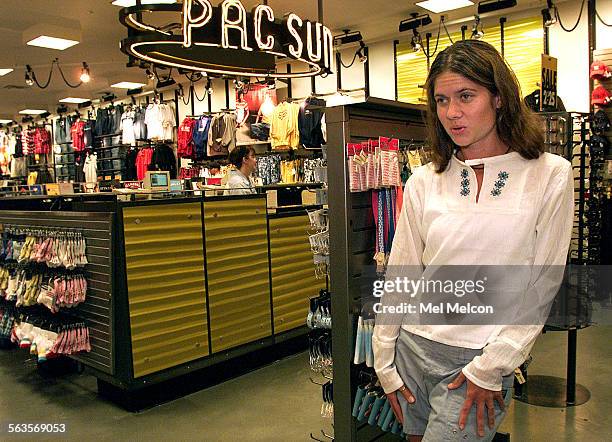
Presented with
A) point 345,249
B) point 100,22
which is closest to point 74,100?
point 100,22

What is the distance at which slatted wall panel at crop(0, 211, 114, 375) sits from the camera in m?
3.53

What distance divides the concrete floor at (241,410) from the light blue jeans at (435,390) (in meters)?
1.75

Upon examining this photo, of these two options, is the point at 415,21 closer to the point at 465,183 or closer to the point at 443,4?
the point at 443,4

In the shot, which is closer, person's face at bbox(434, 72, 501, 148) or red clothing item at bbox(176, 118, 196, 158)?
person's face at bbox(434, 72, 501, 148)

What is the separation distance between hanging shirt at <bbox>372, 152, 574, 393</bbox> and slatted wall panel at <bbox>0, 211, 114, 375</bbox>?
255 centimetres

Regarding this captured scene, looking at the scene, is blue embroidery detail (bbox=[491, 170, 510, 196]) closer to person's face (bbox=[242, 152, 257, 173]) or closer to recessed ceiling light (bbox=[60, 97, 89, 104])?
person's face (bbox=[242, 152, 257, 173])

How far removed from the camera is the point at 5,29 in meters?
7.07

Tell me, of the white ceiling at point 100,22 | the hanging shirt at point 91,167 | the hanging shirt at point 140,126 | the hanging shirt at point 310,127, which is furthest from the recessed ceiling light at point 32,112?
the hanging shirt at point 310,127

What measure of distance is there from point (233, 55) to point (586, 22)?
4.38 m

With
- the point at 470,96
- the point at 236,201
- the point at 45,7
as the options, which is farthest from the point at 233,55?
the point at 470,96

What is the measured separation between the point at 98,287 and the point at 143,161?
309 inches

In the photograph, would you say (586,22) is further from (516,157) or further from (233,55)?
(516,157)

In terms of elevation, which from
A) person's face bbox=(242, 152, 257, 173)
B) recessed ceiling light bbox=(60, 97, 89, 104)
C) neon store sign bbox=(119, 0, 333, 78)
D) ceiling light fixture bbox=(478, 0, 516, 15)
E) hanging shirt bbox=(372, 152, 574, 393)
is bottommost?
hanging shirt bbox=(372, 152, 574, 393)

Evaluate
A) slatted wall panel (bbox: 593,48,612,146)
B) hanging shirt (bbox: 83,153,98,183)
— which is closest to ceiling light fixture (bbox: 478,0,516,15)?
slatted wall panel (bbox: 593,48,612,146)
